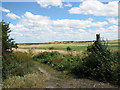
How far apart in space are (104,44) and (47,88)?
3.44 metres

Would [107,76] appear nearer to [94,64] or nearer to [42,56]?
[94,64]

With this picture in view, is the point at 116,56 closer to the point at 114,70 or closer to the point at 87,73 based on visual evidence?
the point at 114,70

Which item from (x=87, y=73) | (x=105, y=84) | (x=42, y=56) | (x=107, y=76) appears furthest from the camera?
(x=42, y=56)

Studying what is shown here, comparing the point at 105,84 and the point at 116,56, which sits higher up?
the point at 116,56

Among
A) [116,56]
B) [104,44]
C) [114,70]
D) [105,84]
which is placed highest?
[104,44]

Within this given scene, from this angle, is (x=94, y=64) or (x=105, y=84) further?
(x=94, y=64)

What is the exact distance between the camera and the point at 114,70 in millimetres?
5066

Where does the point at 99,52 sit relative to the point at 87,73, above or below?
above

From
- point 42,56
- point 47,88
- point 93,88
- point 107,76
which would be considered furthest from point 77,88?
point 42,56

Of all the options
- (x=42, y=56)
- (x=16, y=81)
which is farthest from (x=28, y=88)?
(x=42, y=56)

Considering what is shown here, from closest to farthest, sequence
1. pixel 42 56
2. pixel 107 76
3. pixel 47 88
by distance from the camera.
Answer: pixel 47 88 < pixel 107 76 < pixel 42 56

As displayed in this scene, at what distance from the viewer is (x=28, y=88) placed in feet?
14.3

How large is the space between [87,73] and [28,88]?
2.83 m

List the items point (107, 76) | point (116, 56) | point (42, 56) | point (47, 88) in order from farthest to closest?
point (42, 56)
point (116, 56)
point (107, 76)
point (47, 88)
